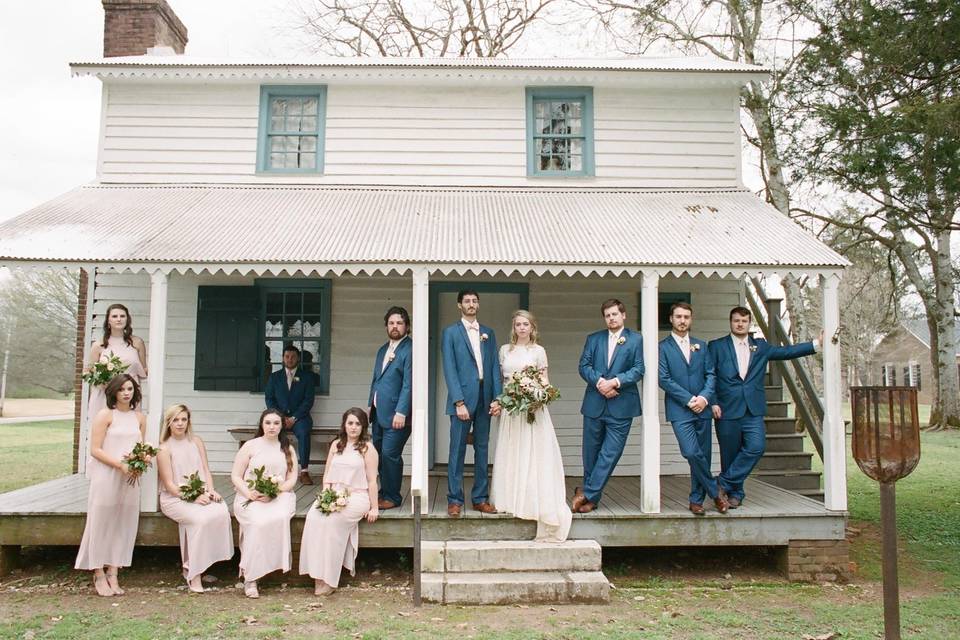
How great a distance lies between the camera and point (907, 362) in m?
47.3

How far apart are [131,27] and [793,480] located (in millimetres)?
11316

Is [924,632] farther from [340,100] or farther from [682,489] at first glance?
[340,100]

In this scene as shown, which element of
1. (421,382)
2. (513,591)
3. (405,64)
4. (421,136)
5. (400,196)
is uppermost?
(405,64)

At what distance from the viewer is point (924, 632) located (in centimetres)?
518

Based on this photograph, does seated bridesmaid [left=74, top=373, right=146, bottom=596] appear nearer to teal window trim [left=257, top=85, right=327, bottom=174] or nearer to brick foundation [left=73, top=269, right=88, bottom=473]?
brick foundation [left=73, top=269, right=88, bottom=473]

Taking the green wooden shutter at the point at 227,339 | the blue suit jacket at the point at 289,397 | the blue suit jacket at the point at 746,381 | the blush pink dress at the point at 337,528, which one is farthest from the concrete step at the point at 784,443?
the green wooden shutter at the point at 227,339

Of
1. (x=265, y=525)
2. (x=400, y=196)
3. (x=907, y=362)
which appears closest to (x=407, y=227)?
(x=400, y=196)

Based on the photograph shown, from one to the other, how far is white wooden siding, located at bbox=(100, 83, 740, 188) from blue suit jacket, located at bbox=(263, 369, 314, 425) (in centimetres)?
265

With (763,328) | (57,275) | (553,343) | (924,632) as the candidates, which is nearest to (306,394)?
(553,343)

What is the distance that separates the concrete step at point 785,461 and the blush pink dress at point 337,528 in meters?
5.06

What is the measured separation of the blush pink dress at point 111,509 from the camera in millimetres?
5953

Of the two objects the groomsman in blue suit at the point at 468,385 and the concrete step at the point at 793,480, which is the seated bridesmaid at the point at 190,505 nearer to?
the groomsman in blue suit at the point at 468,385

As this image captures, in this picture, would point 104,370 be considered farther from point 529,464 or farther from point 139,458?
point 529,464

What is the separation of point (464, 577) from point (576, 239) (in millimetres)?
3408
